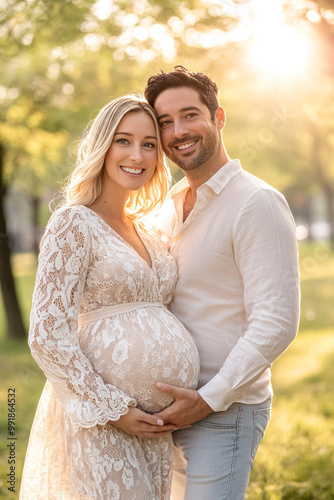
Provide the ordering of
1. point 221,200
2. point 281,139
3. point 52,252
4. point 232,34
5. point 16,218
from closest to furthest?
point 52,252, point 221,200, point 232,34, point 281,139, point 16,218

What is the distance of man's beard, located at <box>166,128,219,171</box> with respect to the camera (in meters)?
3.07

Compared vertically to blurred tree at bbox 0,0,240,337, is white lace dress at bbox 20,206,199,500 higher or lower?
lower

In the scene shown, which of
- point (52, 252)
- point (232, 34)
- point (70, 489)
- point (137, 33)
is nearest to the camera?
point (52, 252)

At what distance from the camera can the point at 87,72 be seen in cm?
1171

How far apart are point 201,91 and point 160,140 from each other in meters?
0.33

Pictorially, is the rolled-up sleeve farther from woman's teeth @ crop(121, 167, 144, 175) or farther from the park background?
the park background

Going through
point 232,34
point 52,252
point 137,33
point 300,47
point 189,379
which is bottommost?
point 189,379

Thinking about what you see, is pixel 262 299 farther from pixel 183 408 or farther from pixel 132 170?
pixel 132 170

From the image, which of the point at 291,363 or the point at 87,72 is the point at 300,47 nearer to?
the point at 291,363

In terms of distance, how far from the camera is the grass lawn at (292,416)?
15.0 ft

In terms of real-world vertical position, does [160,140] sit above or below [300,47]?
below

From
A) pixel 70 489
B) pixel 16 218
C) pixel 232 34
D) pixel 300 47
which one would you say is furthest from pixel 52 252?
pixel 16 218

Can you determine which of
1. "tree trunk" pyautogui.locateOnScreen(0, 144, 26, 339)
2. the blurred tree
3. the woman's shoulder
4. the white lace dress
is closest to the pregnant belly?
the white lace dress

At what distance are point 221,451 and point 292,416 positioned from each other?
4002 mm
